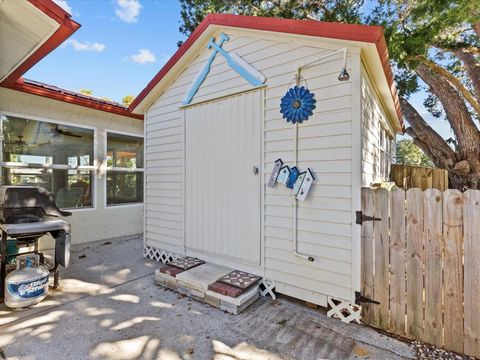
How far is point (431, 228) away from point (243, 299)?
1.93 meters

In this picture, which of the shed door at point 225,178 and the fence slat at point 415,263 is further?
the shed door at point 225,178

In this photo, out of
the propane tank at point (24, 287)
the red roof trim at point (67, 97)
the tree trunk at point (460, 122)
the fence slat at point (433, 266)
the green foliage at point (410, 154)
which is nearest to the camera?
the fence slat at point (433, 266)

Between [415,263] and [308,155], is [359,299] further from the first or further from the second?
[308,155]

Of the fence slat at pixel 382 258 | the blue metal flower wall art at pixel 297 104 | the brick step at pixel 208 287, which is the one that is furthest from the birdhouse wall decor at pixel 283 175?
the brick step at pixel 208 287

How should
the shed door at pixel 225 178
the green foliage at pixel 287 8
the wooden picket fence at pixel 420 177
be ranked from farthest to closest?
1. the green foliage at pixel 287 8
2. the wooden picket fence at pixel 420 177
3. the shed door at pixel 225 178

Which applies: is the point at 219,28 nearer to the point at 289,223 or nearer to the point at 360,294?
the point at 289,223

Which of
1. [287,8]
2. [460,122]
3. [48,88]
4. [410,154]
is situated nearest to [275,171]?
[48,88]

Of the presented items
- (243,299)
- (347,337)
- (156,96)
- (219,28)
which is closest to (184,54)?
(219,28)

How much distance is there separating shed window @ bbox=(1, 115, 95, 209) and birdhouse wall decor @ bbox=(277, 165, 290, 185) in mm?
4506

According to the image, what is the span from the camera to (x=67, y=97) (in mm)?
4750

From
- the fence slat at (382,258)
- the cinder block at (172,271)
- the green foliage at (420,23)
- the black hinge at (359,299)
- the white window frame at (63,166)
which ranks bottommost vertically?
the cinder block at (172,271)

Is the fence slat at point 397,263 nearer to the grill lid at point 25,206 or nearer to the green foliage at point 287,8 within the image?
the grill lid at point 25,206

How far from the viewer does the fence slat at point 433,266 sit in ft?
7.02

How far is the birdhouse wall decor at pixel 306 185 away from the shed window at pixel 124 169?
15.7ft
